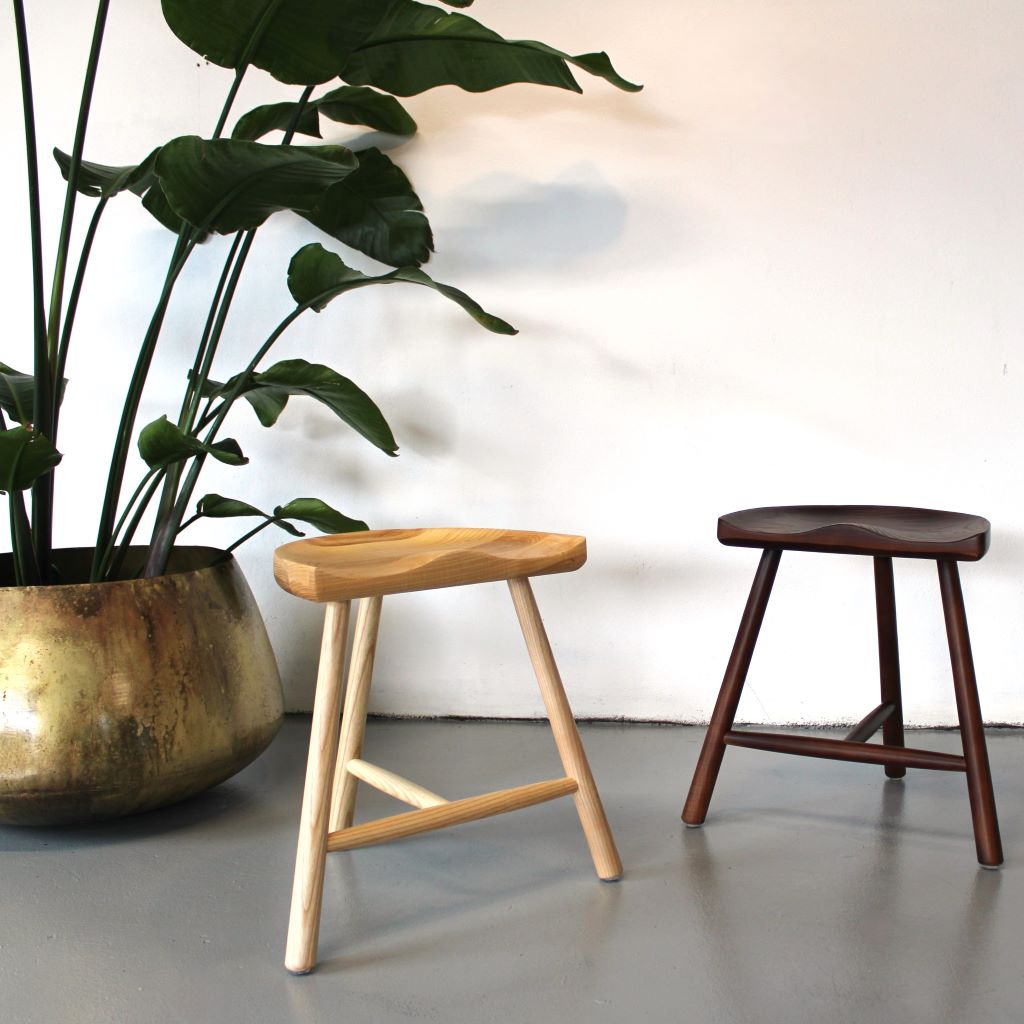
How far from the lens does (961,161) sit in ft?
6.23

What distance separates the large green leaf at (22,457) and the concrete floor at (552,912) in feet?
1.84

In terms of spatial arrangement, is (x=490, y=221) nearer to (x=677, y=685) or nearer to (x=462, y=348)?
(x=462, y=348)

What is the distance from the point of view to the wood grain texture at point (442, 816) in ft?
4.13

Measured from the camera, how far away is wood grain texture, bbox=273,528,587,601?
4.01 ft

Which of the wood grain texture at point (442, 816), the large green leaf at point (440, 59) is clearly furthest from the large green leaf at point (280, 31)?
the wood grain texture at point (442, 816)

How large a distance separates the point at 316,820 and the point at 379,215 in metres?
1.17

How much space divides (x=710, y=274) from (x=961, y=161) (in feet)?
1.59

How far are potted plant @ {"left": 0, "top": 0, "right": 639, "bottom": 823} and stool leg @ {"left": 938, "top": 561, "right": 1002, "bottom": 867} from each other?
797 mm

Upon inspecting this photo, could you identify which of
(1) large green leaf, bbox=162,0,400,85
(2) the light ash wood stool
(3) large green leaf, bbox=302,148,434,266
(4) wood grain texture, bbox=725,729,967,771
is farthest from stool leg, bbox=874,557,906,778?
(1) large green leaf, bbox=162,0,400,85

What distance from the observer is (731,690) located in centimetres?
157

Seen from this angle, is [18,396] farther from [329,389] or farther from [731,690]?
[731,690]

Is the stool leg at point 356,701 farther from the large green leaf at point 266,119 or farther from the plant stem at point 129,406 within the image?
the large green leaf at point 266,119

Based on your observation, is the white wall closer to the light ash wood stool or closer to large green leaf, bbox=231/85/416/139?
large green leaf, bbox=231/85/416/139

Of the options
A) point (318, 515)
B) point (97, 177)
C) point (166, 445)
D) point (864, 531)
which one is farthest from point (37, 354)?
point (864, 531)
